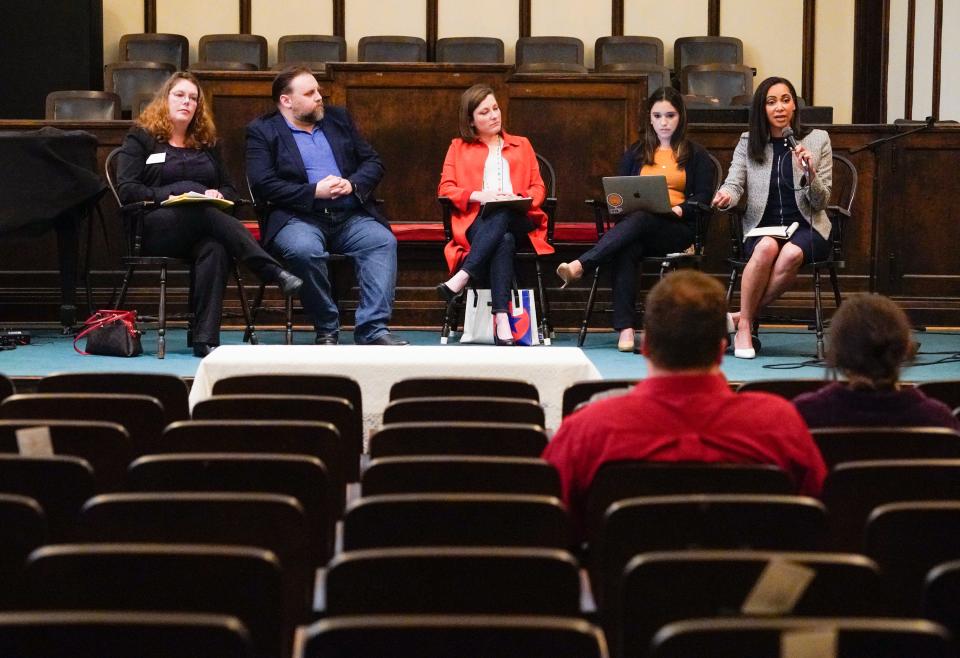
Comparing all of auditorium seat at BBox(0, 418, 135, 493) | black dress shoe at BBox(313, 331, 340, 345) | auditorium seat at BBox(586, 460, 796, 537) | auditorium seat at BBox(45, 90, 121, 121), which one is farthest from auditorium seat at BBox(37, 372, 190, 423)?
auditorium seat at BBox(45, 90, 121, 121)

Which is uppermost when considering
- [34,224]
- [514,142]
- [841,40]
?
[841,40]

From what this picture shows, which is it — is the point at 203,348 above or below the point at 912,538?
below

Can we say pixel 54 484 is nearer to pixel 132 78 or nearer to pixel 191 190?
pixel 191 190

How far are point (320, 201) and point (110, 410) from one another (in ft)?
9.35

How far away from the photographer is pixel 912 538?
5.25ft

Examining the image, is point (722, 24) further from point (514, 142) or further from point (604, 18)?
point (514, 142)

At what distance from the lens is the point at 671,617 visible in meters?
1.37

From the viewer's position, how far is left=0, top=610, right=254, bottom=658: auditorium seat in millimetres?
1097

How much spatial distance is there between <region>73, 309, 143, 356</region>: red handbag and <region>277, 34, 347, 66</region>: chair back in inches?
165

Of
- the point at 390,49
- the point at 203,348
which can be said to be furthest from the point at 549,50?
the point at 203,348

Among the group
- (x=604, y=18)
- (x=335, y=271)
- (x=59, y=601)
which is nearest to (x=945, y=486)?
(x=59, y=601)

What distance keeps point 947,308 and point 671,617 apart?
553 cm

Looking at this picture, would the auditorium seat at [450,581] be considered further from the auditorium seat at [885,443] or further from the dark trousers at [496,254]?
the dark trousers at [496,254]

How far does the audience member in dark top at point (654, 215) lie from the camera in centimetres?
536
